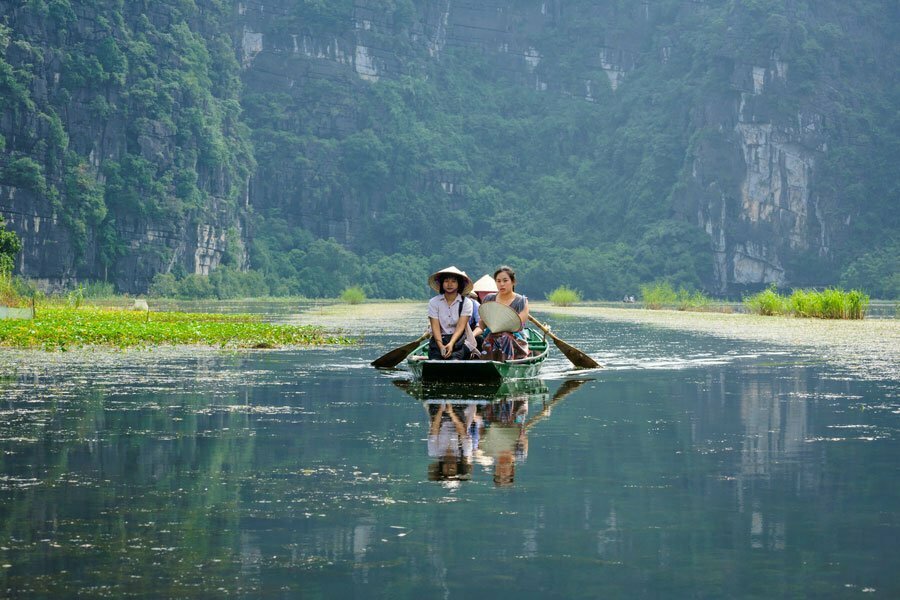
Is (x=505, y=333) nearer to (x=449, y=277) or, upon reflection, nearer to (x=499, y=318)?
(x=499, y=318)

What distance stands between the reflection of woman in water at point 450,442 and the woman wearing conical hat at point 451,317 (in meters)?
2.45

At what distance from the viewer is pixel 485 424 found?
10758 mm

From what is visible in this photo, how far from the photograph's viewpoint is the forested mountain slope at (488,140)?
92.6 m

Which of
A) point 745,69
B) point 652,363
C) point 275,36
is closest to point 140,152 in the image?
point 275,36

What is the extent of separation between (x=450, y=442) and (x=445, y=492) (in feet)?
7.33

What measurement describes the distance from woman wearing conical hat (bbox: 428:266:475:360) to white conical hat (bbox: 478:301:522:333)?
19 cm

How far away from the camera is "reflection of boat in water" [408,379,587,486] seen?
8320mm

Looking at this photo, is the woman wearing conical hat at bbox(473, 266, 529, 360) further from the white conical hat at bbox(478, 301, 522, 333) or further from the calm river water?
the calm river water

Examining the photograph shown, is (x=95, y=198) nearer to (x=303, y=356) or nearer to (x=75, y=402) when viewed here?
(x=303, y=356)

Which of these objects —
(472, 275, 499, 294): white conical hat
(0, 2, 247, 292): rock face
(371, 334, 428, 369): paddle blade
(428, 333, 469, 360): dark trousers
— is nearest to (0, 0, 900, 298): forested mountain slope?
(0, 2, 247, 292): rock face

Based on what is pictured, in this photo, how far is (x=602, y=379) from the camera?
16.0 m

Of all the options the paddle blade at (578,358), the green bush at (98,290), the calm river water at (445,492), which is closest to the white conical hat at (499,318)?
the calm river water at (445,492)

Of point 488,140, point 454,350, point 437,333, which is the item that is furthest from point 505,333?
point 488,140

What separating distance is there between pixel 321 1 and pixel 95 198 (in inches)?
2330
